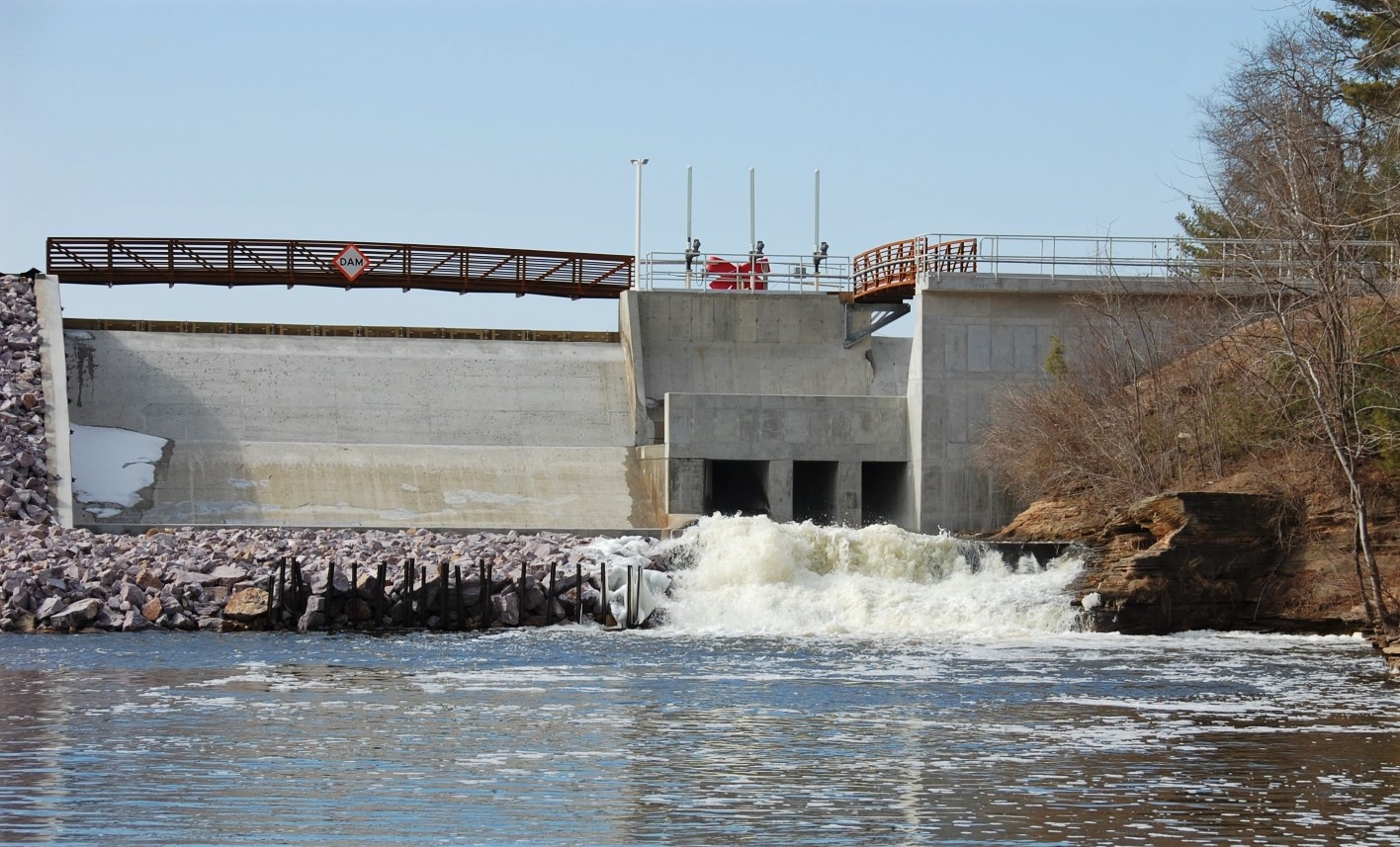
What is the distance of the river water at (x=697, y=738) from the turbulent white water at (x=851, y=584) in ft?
2.64

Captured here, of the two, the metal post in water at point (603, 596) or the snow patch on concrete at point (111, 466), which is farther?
the snow patch on concrete at point (111, 466)

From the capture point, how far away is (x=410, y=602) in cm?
2516

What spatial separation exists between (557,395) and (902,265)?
8872 millimetres

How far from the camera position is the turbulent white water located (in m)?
26.1

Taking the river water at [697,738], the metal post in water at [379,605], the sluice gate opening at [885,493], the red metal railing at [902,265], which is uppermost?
the red metal railing at [902,265]

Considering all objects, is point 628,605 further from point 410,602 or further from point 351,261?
point 351,261

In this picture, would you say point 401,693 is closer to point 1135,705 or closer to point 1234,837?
point 1135,705

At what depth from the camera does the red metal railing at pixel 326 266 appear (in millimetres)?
42125

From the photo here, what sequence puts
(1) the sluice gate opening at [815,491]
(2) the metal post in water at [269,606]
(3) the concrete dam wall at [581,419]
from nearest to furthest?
(2) the metal post in water at [269,606]
(3) the concrete dam wall at [581,419]
(1) the sluice gate opening at [815,491]

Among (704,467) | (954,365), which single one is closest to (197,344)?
(704,467)

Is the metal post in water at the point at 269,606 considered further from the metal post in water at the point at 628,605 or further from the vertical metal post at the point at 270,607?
the metal post in water at the point at 628,605

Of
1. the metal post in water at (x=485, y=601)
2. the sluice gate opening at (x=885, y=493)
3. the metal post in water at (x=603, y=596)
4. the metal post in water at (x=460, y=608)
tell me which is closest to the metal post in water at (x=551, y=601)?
the metal post in water at (x=603, y=596)

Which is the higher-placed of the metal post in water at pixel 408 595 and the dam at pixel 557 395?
the dam at pixel 557 395

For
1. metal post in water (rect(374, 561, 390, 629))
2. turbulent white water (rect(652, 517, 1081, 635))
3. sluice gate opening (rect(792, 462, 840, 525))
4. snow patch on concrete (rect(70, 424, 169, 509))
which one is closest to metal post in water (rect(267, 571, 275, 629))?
metal post in water (rect(374, 561, 390, 629))
